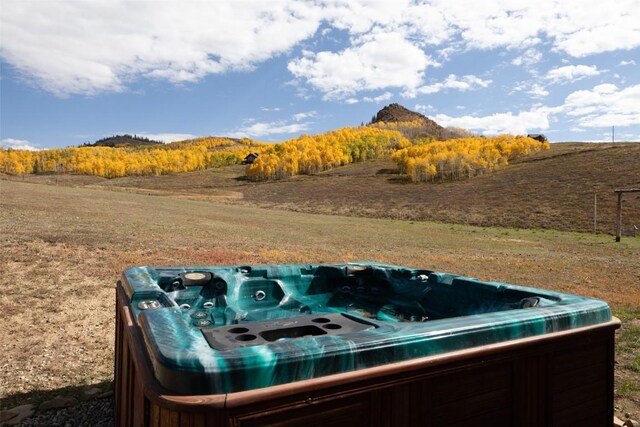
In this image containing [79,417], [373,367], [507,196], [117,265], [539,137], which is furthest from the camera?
[539,137]

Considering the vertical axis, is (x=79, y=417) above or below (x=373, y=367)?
below

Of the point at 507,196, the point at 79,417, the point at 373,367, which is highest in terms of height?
the point at 507,196

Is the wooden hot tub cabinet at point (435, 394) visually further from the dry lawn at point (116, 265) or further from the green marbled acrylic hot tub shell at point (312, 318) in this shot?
the dry lawn at point (116, 265)

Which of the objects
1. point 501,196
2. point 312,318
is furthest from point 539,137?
point 312,318

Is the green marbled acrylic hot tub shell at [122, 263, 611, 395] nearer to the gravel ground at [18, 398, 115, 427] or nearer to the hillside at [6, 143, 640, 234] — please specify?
the gravel ground at [18, 398, 115, 427]

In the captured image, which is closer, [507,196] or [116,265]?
[116,265]

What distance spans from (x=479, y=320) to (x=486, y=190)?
63.5 metres

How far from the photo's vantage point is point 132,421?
2975 mm

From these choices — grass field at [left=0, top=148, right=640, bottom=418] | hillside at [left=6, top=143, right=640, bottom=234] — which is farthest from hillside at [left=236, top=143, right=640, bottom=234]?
grass field at [left=0, top=148, right=640, bottom=418]

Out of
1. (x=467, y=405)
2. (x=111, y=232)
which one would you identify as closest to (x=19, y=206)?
(x=111, y=232)

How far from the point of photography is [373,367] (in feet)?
7.89

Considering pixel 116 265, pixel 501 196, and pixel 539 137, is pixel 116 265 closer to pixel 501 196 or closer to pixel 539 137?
pixel 501 196

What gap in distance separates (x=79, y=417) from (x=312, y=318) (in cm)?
278

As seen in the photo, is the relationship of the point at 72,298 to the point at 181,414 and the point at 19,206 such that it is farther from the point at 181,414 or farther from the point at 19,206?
the point at 19,206
